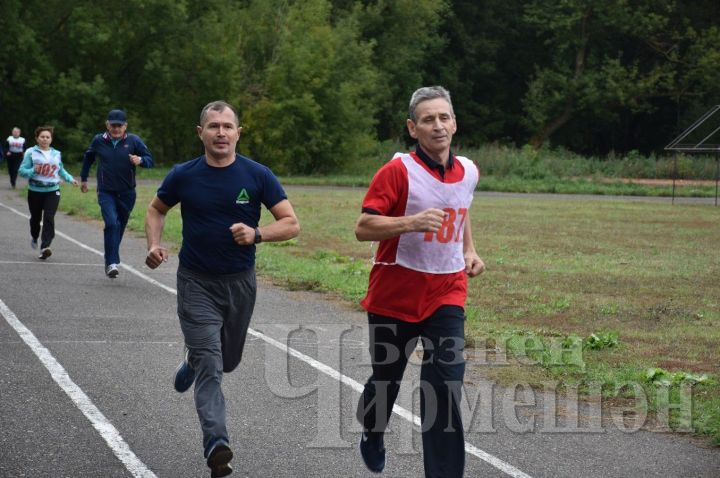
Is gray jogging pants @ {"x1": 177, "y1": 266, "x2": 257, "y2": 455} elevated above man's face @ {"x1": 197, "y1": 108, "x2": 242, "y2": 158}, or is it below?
below

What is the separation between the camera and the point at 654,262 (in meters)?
19.0

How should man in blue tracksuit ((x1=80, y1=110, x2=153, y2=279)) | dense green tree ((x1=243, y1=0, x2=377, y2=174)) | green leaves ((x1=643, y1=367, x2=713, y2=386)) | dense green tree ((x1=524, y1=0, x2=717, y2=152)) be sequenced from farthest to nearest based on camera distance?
dense green tree ((x1=524, y1=0, x2=717, y2=152)) < dense green tree ((x1=243, y1=0, x2=377, y2=174)) < man in blue tracksuit ((x1=80, y1=110, x2=153, y2=279)) < green leaves ((x1=643, y1=367, x2=713, y2=386))

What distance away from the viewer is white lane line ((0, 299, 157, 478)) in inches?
249

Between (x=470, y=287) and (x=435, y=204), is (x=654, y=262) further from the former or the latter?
(x=435, y=204)

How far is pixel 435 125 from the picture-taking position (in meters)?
5.87

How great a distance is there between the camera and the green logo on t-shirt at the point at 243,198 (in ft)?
21.1

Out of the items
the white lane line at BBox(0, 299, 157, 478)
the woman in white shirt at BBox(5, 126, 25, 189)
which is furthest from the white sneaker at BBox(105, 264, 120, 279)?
the woman in white shirt at BBox(5, 126, 25, 189)

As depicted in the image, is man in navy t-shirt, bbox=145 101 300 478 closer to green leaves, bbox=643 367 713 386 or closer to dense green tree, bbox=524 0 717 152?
green leaves, bbox=643 367 713 386

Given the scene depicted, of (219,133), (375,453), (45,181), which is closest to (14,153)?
(45,181)

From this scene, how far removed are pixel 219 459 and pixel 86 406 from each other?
A: 2215mm

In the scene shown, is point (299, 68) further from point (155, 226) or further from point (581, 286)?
point (155, 226)

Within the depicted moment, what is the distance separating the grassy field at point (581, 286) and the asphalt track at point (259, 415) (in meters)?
0.85

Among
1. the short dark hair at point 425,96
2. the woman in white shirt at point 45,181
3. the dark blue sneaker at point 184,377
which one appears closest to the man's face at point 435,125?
the short dark hair at point 425,96

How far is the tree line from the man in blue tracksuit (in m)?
37.5
